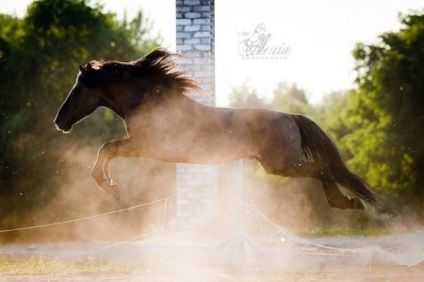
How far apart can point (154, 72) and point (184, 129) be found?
73 centimetres

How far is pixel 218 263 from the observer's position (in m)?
9.49

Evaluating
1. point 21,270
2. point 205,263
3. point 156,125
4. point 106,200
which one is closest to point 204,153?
point 156,125

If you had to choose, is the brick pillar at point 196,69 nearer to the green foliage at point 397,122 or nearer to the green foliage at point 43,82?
the green foliage at point 43,82

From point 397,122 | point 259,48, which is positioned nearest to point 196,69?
point 259,48

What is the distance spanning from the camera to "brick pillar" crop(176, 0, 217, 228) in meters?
10.9

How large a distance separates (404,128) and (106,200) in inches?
230

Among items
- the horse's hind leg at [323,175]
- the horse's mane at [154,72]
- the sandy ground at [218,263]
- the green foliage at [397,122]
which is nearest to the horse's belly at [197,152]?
the horse's hind leg at [323,175]

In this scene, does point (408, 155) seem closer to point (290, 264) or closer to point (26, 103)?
point (290, 264)

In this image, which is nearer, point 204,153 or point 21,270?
point 204,153

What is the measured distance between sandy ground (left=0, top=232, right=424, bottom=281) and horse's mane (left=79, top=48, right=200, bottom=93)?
2.81m

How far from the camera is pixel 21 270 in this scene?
10078 mm

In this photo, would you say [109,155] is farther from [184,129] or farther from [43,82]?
[43,82]

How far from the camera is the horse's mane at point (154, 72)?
6512mm

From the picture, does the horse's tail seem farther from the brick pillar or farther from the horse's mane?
the brick pillar
